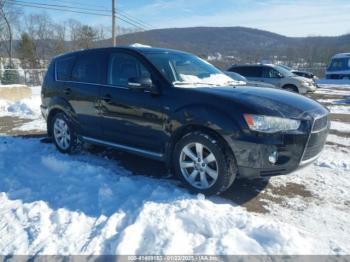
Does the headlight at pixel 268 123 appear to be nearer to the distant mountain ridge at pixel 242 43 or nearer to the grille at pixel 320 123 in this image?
the grille at pixel 320 123

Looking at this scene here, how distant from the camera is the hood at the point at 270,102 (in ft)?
11.5

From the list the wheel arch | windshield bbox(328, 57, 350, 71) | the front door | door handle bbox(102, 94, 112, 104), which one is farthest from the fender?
windshield bbox(328, 57, 350, 71)

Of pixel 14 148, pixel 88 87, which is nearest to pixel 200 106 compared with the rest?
pixel 88 87

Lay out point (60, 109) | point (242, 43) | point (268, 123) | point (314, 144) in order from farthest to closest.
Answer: point (242, 43), point (60, 109), point (314, 144), point (268, 123)

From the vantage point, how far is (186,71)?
459 cm

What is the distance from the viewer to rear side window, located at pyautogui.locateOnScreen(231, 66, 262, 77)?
1634 centimetres

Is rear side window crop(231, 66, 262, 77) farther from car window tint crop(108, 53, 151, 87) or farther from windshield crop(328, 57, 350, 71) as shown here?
windshield crop(328, 57, 350, 71)

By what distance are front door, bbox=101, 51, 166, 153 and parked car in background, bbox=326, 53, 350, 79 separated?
29.5 metres

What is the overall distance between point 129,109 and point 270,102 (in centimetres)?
186

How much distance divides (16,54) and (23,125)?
1666 inches

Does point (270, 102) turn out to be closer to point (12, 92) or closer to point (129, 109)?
point (129, 109)

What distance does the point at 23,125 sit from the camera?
8.48 metres

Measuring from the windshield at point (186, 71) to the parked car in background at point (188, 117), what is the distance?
0.05ft

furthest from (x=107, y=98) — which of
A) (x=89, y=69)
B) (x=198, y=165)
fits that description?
(x=198, y=165)
